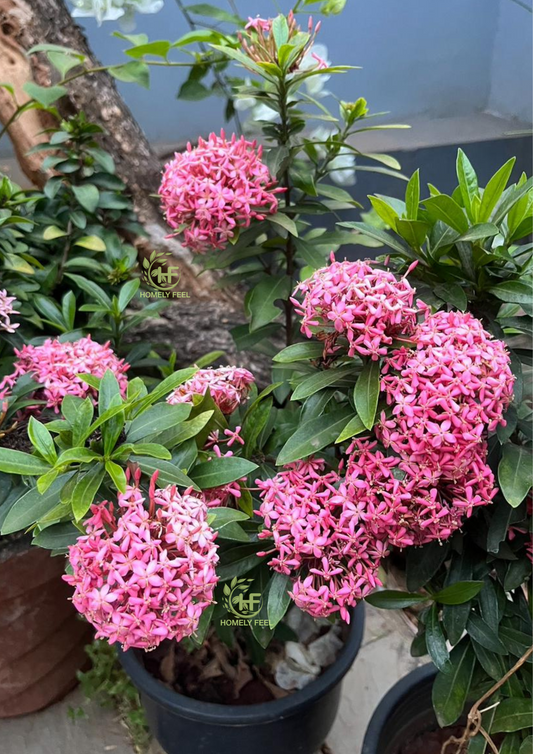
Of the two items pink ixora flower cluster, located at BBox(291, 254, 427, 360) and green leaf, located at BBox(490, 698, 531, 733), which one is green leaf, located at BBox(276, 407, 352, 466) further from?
green leaf, located at BBox(490, 698, 531, 733)

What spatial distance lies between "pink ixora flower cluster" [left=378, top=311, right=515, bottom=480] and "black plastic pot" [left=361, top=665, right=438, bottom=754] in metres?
0.50

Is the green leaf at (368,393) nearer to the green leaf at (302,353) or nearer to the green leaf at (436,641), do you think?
the green leaf at (302,353)

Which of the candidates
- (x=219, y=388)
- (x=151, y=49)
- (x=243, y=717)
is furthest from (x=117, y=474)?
(x=151, y=49)

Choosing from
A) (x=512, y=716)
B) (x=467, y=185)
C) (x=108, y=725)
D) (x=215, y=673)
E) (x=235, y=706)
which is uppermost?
(x=467, y=185)

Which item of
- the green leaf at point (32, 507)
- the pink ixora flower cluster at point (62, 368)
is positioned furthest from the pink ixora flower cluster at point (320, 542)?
the pink ixora flower cluster at point (62, 368)

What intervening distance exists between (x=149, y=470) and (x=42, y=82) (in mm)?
1105

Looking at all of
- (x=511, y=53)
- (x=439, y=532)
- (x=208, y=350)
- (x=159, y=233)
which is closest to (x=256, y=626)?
(x=439, y=532)

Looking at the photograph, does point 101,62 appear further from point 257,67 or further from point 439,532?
point 439,532

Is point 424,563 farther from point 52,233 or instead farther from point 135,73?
point 135,73

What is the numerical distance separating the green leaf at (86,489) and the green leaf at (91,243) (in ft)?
2.36

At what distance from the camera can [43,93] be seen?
1199mm

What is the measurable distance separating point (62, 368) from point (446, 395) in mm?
555

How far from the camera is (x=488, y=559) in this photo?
758 millimetres

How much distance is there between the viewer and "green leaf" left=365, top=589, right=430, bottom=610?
75 cm
